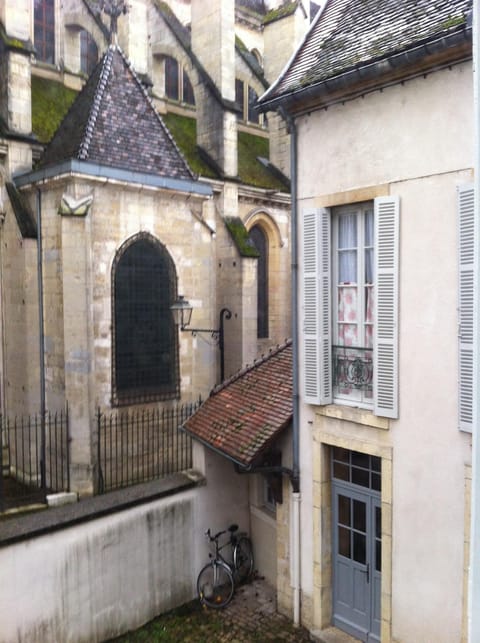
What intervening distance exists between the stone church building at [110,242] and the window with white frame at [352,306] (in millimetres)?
4898

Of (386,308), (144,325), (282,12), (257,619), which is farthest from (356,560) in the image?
(282,12)

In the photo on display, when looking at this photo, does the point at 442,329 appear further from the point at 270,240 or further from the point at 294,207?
the point at 270,240

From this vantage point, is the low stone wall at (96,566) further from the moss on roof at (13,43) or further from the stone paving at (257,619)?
the moss on roof at (13,43)

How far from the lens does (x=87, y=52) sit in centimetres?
1831

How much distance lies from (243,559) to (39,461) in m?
5.01

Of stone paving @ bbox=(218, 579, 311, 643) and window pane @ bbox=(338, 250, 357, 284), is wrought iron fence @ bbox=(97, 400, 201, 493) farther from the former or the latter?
window pane @ bbox=(338, 250, 357, 284)

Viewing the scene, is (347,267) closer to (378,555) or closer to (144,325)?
(378,555)

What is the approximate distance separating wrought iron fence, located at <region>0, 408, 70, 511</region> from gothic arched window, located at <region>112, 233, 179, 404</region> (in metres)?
1.34

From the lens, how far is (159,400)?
1262cm

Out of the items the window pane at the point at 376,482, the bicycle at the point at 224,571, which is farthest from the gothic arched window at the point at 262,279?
the window pane at the point at 376,482

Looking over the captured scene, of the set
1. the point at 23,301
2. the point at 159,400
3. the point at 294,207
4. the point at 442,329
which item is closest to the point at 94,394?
the point at 159,400

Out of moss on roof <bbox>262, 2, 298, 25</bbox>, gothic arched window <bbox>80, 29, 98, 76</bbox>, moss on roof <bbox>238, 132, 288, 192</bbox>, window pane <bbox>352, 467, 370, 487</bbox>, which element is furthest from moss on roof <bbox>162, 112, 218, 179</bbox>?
window pane <bbox>352, 467, 370, 487</bbox>

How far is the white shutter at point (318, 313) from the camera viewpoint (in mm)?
7234

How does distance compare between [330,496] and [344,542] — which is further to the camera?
[330,496]
